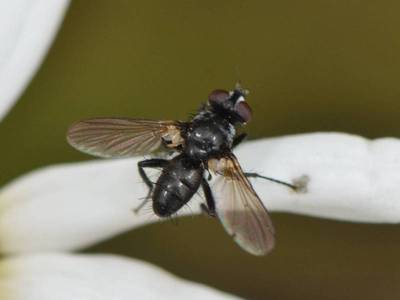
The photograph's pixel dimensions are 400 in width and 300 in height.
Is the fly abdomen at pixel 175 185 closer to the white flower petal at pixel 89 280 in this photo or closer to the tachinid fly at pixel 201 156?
the tachinid fly at pixel 201 156

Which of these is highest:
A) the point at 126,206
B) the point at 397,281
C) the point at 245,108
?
the point at 245,108

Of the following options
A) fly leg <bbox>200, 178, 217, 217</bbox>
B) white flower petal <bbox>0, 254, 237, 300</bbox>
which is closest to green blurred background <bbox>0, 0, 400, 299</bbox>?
white flower petal <bbox>0, 254, 237, 300</bbox>

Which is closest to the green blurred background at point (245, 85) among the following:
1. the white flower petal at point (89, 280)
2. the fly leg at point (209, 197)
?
the white flower petal at point (89, 280)

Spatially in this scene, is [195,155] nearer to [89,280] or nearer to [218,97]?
[218,97]

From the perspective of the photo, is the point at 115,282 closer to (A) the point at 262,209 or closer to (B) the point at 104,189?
(B) the point at 104,189

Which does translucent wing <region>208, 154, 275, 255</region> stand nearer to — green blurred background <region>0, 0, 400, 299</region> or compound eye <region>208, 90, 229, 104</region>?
compound eye <region>208, 90, 229, 104</region>

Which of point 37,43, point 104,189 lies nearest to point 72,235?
point 104,189

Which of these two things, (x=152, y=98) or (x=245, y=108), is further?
(x=152, y=98)

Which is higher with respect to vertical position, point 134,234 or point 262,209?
Answer: point 262,209
